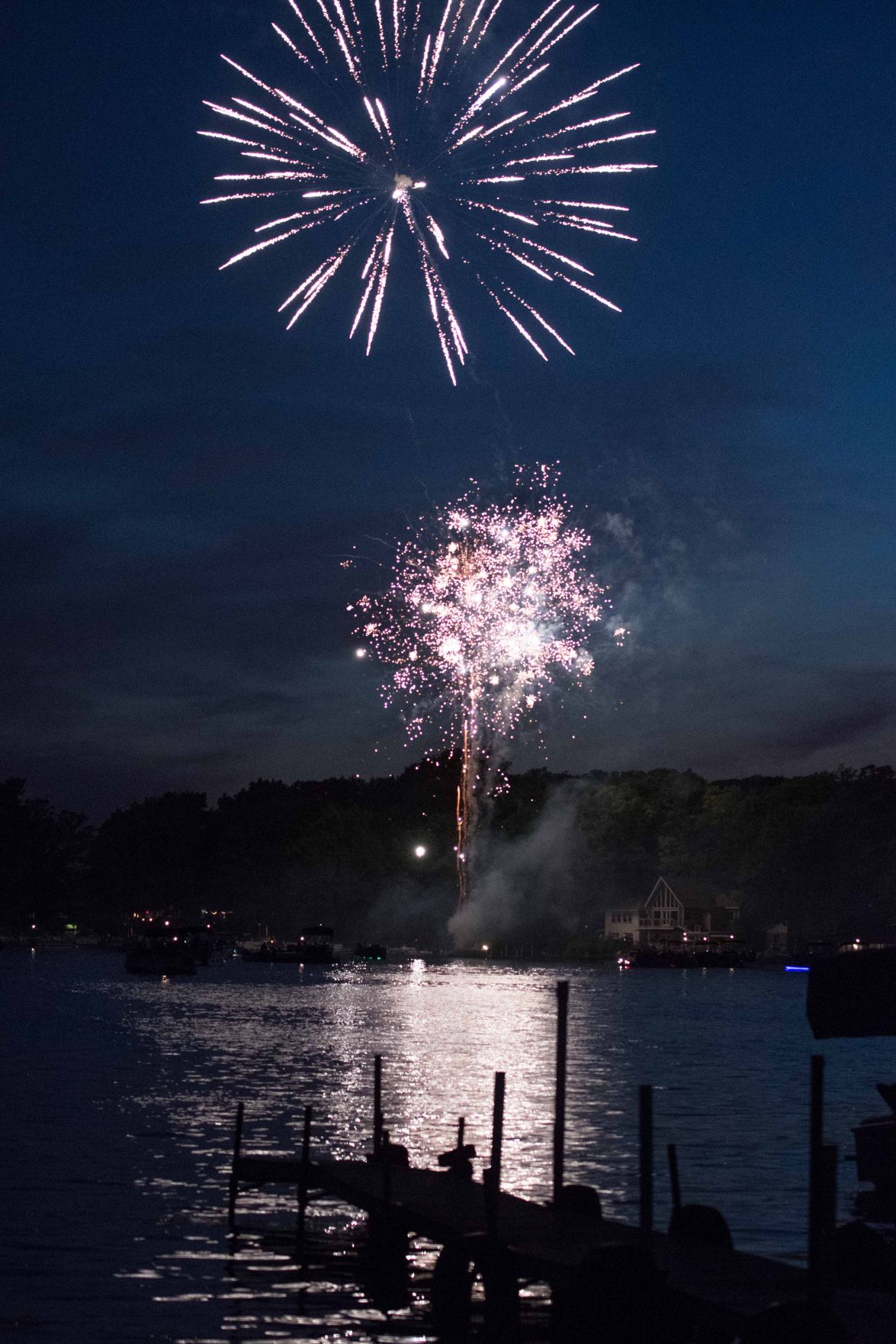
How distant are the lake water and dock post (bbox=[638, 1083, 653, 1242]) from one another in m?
3.46

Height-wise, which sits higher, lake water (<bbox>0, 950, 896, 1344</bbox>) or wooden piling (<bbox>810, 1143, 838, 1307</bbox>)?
wooden piling (<bbox>810, 1143, 838, 1307</bbox>)

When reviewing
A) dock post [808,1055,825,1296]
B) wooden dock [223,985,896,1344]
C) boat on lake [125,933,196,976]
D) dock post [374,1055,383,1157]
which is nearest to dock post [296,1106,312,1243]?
wooden dock [223,985,896,1344]

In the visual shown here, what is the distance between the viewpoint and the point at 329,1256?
25422 mm

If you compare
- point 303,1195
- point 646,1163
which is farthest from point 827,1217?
point 303,1195

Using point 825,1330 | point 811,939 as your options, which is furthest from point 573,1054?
point 811,939

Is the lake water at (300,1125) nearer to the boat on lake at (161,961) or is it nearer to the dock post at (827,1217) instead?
the dock post at (827,1217)

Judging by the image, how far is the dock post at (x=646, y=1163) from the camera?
2028 cm

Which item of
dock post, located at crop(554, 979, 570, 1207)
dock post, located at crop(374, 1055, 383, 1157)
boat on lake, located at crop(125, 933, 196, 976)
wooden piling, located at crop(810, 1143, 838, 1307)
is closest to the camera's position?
wooden piling, located at crop(810, 1143, 838, 1307)

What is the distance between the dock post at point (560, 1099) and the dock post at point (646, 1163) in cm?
178

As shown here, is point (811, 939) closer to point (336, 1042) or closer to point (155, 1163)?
point (336, 1042)

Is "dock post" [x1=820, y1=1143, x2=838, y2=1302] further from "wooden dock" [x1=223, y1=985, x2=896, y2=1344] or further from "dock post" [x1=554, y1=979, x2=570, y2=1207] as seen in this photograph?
"dock post" [x1=554, y1=979, x2=570, y2=1207]

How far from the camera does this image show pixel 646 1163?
21.3 m

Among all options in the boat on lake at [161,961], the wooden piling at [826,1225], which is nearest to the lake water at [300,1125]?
the wooden piling at [826,1225]

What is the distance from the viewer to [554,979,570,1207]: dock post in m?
23.5
